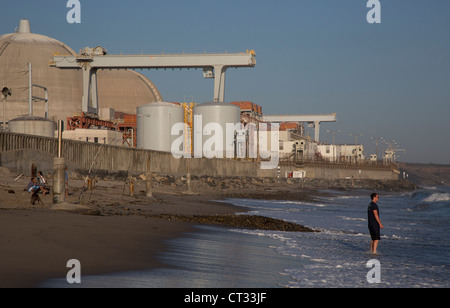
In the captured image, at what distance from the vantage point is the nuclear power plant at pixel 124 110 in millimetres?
64812

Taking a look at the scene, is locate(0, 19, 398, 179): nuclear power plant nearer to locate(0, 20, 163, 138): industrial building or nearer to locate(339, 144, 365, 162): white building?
locate(0, 20, 163, 138): industrial building

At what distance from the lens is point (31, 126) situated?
64.8 m

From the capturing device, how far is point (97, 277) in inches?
340

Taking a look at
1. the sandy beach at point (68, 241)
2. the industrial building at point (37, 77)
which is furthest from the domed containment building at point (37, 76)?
the sandy beach at point (68, 241)

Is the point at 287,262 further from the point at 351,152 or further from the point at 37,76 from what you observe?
the point at 351,152

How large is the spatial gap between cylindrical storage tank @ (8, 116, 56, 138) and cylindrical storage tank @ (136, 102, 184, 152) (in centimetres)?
1542

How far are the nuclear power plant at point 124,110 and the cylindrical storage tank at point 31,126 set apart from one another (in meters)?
0.11

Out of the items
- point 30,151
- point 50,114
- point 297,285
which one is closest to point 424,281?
point 297,285

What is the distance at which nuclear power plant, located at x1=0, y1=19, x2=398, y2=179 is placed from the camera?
64.8 m

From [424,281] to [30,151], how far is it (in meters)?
31.3

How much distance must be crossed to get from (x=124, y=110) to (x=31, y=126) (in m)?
63.1
